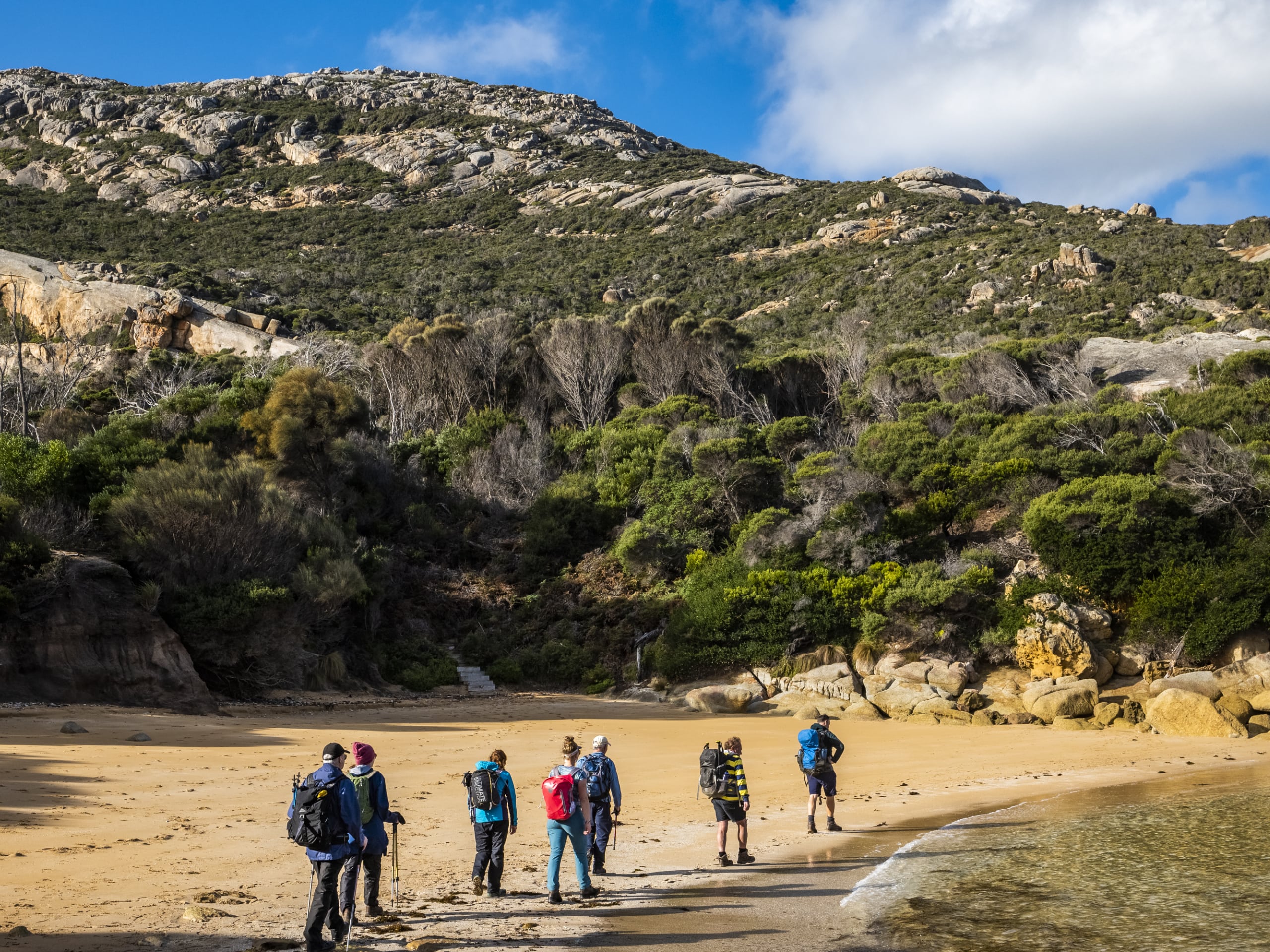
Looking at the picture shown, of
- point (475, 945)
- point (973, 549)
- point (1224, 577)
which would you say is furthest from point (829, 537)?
point (475, 945)

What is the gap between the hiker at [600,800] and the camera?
8.80 metres

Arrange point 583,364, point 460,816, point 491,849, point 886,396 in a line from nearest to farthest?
1. point 491,849
2. point 460,816
3. point 886,396
4. point 583,364

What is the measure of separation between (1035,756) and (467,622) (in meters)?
18.5

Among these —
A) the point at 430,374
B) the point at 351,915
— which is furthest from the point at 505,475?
the point at 351,915

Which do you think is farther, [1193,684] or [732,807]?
[1193,684]

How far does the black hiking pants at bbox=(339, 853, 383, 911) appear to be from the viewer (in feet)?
22.2

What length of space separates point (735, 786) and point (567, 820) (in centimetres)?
219

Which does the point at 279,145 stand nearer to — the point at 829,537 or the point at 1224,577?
the point at 829,537

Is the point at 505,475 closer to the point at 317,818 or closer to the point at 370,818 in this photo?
the point at 370,818

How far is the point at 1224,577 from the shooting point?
2253 centimetres

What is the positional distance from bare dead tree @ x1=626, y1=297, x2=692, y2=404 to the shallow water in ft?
98.6

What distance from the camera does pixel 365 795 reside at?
278 inches

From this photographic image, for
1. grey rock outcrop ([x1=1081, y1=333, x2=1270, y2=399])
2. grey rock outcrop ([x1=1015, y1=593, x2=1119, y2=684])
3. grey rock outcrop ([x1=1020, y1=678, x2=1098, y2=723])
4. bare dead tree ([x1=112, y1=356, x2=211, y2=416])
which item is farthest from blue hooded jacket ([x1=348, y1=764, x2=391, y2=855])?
grey rock outcrop ([x1=1081, y1=333, x2=1270, y2=399])

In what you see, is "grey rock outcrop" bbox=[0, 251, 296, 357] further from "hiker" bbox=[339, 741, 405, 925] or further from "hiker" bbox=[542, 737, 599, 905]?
"hiker" bbox=[339, 741, 405, 925]
